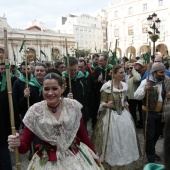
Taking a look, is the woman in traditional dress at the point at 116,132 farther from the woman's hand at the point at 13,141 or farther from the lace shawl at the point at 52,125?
the woman's hand at the point at 13,141

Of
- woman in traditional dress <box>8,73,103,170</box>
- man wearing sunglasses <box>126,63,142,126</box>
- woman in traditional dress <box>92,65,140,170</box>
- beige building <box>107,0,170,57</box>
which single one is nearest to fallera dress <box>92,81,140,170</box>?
woman in traditional dress <box>92,65,140,170</box>

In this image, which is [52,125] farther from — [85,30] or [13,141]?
[85,30]

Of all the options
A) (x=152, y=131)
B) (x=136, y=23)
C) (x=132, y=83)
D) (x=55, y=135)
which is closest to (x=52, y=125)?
(x=55, y=135)

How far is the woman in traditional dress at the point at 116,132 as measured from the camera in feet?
13.3

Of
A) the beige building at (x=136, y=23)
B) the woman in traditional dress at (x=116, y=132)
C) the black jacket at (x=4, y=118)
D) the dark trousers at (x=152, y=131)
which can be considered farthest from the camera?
the beige building at (x=136, y=23)

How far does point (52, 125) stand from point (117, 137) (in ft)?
6.25

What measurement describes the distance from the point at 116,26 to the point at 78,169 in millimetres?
46502

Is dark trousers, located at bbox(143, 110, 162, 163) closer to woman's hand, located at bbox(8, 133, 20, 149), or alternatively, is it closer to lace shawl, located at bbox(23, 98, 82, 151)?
lace shawl, located at bbox(23, 98, 82, 151)

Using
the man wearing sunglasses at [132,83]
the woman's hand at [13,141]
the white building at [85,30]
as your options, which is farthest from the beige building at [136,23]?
the woman's hand at [13,141]

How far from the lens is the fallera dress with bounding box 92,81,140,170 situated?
405 cm

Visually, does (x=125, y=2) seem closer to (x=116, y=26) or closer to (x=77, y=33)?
(x=116, y=26)

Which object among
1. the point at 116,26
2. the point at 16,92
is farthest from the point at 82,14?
the point at 16,92

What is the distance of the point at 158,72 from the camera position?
409 cm

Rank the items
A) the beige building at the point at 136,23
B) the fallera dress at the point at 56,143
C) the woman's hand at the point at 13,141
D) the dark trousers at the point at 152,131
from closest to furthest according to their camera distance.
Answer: the woman's hand at the point at 13,141
the fallera dress at the point at 56,143
the dark trousers at the point at 152,131
the beige building at the point at 136,23
